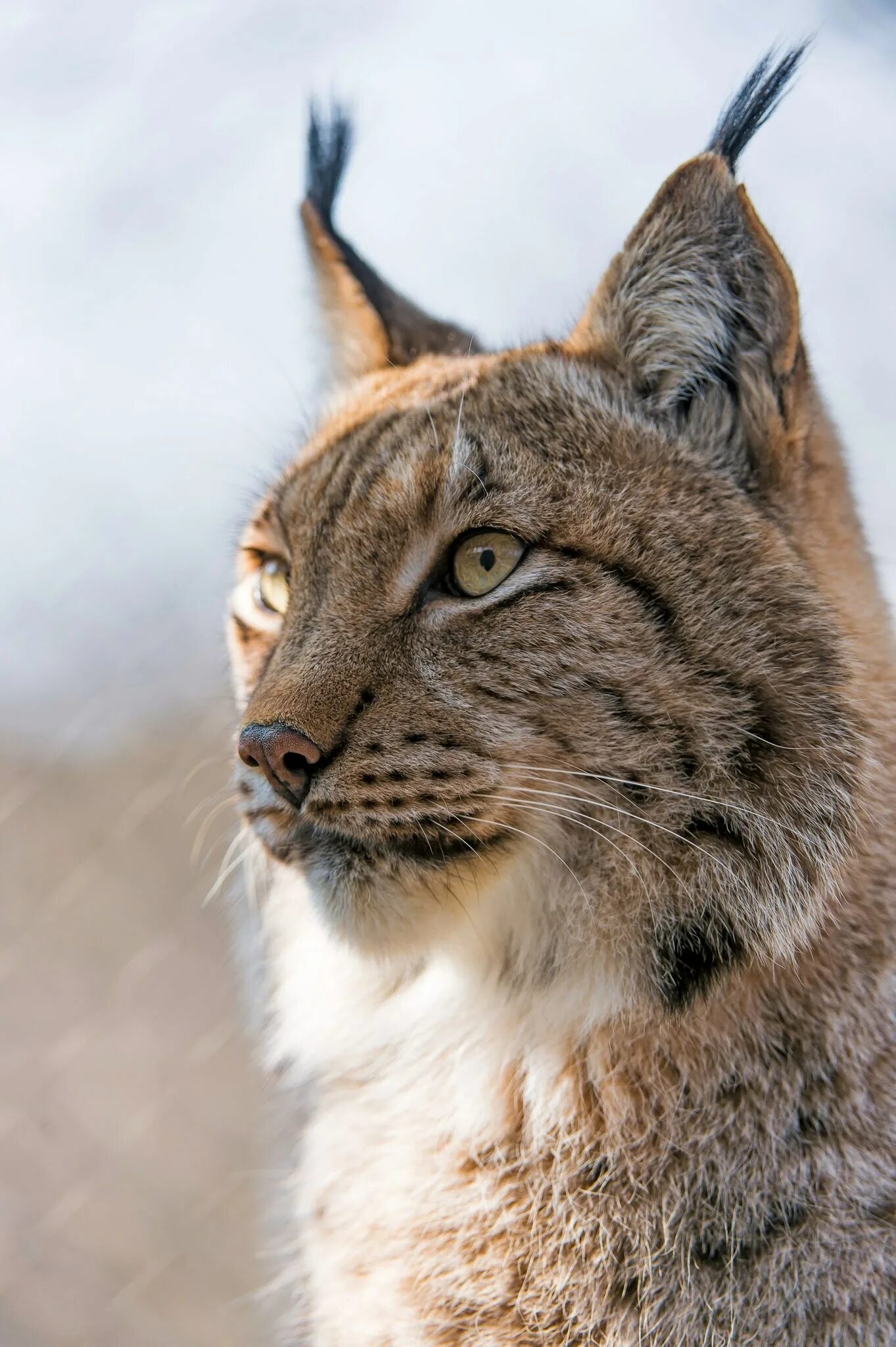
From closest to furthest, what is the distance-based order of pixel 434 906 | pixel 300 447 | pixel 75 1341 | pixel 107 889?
pixel 434 906 → pixel 300 447 → pixel 75 1341 → pixel 107 889

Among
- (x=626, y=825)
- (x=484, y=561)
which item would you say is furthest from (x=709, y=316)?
(x=626, y=825)

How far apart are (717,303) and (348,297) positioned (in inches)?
42.5

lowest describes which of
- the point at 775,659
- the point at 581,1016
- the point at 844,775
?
the point at 581,1016

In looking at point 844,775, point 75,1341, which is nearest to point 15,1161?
point 75,1341

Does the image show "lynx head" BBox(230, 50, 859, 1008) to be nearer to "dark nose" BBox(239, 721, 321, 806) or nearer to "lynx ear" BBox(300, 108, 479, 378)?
"dark nose" BBox(239, 721, 321, 806)

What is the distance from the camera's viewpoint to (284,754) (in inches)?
65.4

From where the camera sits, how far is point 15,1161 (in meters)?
2.79

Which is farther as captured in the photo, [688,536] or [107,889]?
[107,889]

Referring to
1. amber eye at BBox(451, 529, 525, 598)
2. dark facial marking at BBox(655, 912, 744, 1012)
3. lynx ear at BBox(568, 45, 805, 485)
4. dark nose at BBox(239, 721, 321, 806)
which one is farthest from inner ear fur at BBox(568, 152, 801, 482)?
dark nose at BBox(239, 721, 321, 806)

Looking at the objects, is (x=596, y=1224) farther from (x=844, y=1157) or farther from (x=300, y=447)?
(x=300, y=447)

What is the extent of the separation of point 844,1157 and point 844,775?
1.90 ft

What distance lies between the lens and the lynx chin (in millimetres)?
1649

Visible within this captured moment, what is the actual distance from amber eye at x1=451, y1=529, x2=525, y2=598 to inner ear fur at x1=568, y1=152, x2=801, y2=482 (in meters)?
0.39

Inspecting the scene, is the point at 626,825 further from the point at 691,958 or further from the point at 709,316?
the point at 709,316
